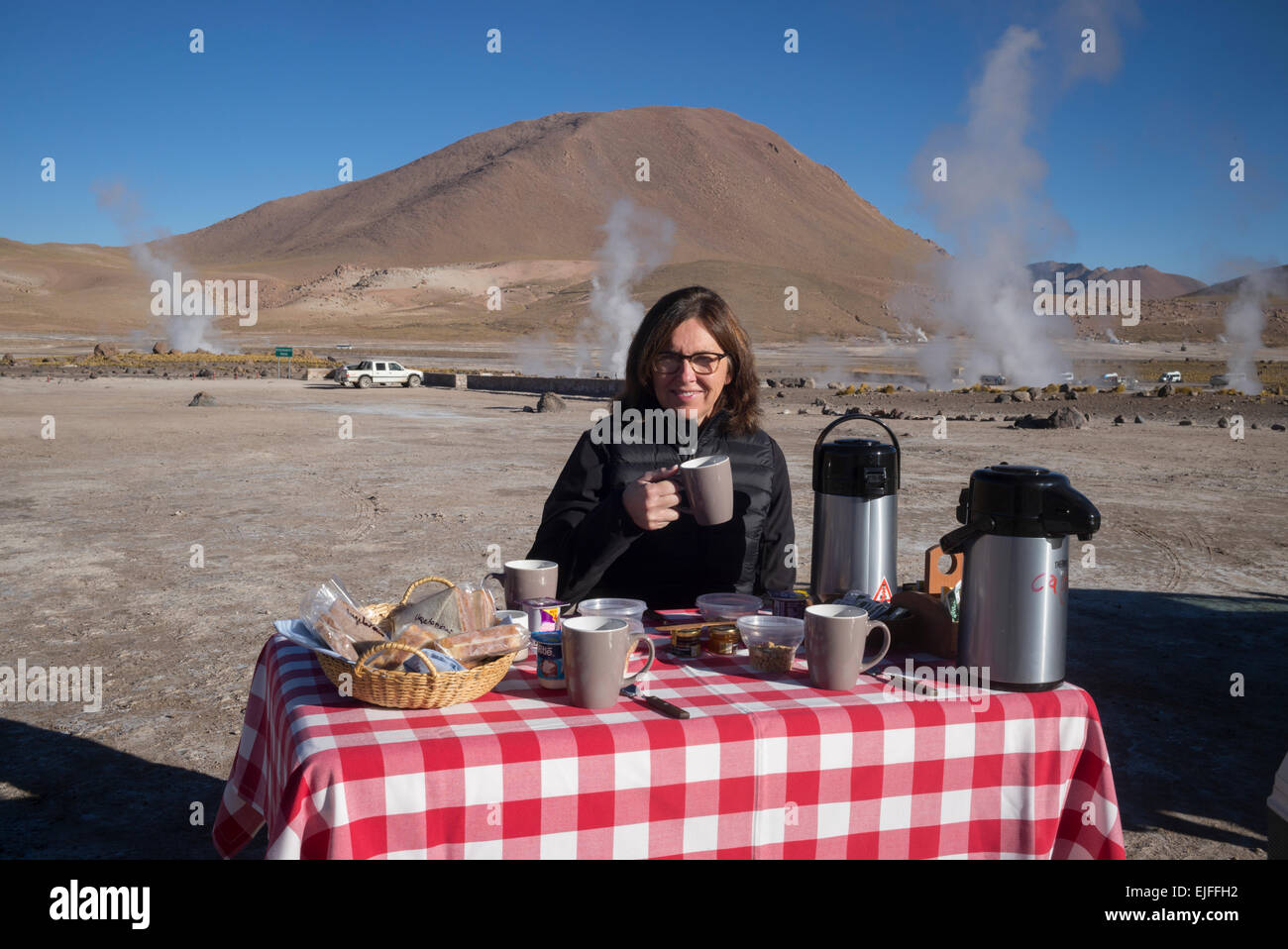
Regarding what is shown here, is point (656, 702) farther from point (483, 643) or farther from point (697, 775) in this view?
point (483, 643)

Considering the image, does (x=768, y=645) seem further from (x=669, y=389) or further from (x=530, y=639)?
(x=669, y=389)

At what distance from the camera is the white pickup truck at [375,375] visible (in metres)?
32.1

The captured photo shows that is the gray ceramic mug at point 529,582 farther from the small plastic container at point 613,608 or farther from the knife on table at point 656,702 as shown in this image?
the knife on table at point 656,702

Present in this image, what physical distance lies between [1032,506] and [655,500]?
0.93 m

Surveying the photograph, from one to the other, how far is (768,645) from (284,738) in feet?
3.27

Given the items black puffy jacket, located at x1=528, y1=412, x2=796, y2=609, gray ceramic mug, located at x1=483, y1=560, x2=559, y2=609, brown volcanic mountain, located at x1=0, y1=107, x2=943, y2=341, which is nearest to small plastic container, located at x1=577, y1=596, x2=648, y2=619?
gray ceramic mug, located at x1=483, y1=560, x2=559, y2=609

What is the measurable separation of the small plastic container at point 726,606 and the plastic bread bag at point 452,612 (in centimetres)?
63

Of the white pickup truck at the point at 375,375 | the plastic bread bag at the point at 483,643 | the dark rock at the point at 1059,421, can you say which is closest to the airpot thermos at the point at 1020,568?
the plastic bread bag at the point at 483,643

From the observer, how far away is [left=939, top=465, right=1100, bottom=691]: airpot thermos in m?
1.99

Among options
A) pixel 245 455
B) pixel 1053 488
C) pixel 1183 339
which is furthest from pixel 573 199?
pixel 1053 488

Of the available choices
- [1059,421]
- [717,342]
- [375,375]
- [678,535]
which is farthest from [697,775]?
[375,375]

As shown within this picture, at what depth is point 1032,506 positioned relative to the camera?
199 cm

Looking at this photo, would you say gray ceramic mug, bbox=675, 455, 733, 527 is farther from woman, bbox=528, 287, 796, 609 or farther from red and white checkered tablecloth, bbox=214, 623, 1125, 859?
woman, bbox=528, 287, 796, 609

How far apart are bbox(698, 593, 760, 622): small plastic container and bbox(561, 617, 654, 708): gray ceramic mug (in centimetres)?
62
